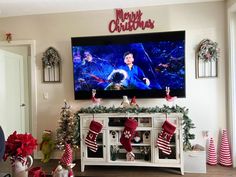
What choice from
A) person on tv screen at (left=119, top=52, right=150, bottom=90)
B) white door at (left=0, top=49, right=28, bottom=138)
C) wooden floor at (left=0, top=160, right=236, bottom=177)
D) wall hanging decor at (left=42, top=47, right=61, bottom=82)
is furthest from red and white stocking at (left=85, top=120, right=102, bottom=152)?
white door at (left=0, top=49, right=28, bottom=138)

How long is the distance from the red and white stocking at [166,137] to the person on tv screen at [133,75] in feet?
2.33

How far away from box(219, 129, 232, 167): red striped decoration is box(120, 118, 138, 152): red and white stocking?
139 centimetres

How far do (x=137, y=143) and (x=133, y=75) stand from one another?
3.34 ft

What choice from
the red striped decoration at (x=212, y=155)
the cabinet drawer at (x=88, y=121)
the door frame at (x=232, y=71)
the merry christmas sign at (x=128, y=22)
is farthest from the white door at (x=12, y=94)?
the door frame at (x=232, y=71)

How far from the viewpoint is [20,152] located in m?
1.37

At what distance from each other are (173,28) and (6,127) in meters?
3.37

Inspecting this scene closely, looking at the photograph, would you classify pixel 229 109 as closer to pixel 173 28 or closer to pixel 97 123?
pixel 173 28

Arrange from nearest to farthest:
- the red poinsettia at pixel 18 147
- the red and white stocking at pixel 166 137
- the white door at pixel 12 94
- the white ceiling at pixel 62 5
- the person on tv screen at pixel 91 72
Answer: the red poinsettia at pixel 18 147
the red and white stocking at pixel 166 137
the white ceiling at pixel 62 5
the person on tv screen at pixel 91 72
the white door at pixel 12 94

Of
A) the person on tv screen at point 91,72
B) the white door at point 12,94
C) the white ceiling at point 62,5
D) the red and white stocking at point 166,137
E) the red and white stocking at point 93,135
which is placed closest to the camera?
the red and white stocking at point 166,137

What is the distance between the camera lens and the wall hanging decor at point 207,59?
10.6 feet

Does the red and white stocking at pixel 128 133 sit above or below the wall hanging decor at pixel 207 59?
below

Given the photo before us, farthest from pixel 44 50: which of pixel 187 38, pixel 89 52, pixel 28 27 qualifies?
pixel 187 38

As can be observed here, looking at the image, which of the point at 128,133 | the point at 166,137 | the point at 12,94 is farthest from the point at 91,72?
the point at 12,94

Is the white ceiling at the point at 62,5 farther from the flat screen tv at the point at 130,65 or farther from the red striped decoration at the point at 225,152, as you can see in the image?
the red striped decoration at the point at 225,152
